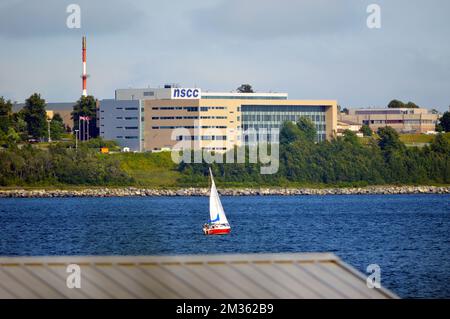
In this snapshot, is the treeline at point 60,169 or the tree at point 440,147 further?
the tree at point 440,147

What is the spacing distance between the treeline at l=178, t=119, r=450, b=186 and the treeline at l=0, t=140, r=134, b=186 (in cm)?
1188

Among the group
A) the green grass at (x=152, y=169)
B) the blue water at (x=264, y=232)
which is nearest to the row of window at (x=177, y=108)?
the green grass at (x=152, y=169)

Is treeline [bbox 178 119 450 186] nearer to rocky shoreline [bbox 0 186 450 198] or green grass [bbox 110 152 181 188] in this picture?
green grass [bbox 110 152 181 188]

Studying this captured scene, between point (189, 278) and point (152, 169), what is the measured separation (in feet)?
532

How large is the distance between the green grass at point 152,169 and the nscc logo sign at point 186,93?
14.8m

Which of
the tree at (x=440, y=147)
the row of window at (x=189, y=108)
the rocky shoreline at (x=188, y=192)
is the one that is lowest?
the rocky shoreline at (x=188, y=192)

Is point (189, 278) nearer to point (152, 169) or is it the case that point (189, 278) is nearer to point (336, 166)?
point (152, 169)

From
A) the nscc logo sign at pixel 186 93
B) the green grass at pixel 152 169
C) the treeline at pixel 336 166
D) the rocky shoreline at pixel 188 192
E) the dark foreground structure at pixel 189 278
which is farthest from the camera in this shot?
the nscc logo sign at pixel 186 93

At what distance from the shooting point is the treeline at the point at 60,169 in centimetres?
17762

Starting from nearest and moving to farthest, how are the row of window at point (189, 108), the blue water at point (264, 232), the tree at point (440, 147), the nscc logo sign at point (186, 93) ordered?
the blue water at point (264, 232)
the row of window at point (189, 108)
the nscc logo sign at point (186, 93)
the tree at point (440, 147)

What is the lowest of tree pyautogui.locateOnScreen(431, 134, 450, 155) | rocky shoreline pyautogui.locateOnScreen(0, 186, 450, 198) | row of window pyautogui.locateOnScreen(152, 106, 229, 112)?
rocky shoreline pyautogui.locateOnScreen(0, 186, 450, 198)

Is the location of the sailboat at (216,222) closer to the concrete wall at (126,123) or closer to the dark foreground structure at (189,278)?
the dark foreground structure at (189,278)

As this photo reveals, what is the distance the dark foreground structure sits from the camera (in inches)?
790

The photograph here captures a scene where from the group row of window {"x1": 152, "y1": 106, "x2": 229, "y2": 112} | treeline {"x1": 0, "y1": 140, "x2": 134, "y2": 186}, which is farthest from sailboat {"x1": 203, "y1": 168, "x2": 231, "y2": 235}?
row of window {"x1": 152, "y1": 106, "x2": 229, "y2": 112}
